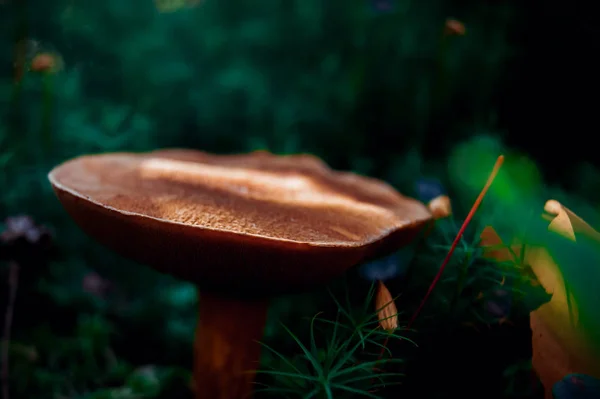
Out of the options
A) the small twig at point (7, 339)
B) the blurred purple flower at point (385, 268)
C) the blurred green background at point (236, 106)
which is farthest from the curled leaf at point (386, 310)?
→ the small twig at point (7, 339)

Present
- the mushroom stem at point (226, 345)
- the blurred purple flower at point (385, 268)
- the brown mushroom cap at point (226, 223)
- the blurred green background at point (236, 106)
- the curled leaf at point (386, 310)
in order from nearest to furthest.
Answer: the brown mushroom cap at point (226, 223) < the curled leaf at point (386, 310) < the mushroom stem at point (226, 345) < the blurred purple flower at point (385, 268) < the blurred green background at point (236, 106)

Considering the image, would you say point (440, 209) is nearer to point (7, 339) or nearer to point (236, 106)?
point (7, 339)

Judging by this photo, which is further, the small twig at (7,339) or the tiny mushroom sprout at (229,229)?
the small twig at (7,339)

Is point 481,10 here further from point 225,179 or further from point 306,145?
point 225,179

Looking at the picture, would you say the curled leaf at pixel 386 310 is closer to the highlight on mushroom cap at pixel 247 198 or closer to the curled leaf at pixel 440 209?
the highlight on mushroom cap at pixel 247 198

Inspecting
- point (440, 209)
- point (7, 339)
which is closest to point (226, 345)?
point (440, 209)

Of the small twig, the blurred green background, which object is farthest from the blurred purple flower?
the small twig

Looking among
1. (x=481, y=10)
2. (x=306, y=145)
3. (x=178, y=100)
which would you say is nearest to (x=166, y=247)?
(x=306, y=145)
